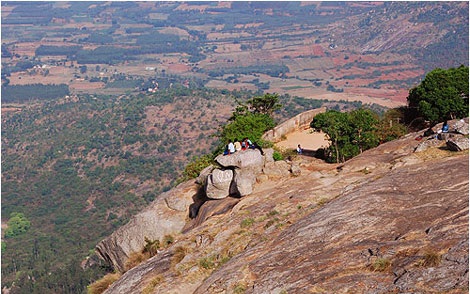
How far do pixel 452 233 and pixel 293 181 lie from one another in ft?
37.5

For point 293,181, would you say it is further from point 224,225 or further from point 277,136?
point 277,136

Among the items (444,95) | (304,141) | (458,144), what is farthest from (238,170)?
(304,141)

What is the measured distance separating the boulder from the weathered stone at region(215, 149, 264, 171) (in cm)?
330

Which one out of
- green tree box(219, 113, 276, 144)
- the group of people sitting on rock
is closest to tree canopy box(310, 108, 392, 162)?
green tree box(219, 113, 276, 144)

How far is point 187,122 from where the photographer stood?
172 m

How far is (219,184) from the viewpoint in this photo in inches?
1021

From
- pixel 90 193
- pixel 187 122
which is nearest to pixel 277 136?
pixel 90 193

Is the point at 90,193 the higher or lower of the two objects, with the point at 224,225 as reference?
lower

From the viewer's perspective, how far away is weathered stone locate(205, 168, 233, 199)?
25.9 metres

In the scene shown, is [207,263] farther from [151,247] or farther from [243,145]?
[243,145]

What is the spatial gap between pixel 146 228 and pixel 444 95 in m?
21.5

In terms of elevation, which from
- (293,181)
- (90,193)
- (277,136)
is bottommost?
(90,193)

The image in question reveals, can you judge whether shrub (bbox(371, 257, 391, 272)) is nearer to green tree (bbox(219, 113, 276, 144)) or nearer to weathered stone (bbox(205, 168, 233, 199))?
weathered stone (bbox(205, 168, 233, 199))

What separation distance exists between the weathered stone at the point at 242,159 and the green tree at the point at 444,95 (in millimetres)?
14934
